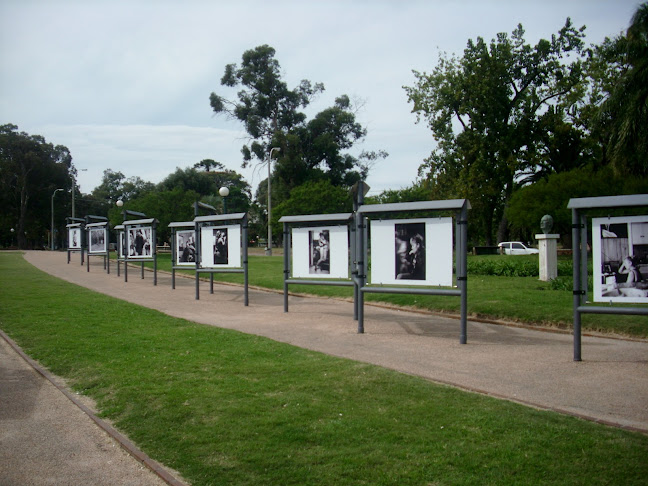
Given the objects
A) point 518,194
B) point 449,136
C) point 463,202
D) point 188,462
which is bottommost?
point 188,462

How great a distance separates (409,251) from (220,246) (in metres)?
7.20

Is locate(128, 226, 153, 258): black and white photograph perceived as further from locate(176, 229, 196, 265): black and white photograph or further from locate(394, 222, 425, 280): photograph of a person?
locate(394, 222, 425, 280): photograph of a person

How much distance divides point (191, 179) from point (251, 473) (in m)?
81.6

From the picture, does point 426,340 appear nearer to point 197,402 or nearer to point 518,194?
point 197,402

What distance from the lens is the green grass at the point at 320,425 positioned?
4.02m

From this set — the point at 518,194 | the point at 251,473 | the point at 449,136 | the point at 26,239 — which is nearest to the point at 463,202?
the point at 251,473

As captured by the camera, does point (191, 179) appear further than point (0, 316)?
Yes

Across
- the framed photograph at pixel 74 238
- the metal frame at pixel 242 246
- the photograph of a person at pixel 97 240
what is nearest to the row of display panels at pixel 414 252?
the metal frame at pixel 242 246

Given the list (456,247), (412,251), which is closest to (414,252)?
(412,251)

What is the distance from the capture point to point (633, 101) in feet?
79.3

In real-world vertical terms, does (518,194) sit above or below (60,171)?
below

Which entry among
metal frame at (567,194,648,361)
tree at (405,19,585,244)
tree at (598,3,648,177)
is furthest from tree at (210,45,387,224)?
metal frame at (567,194,648,361)

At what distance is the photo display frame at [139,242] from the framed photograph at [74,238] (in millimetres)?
11409

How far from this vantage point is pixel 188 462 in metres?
4.30
